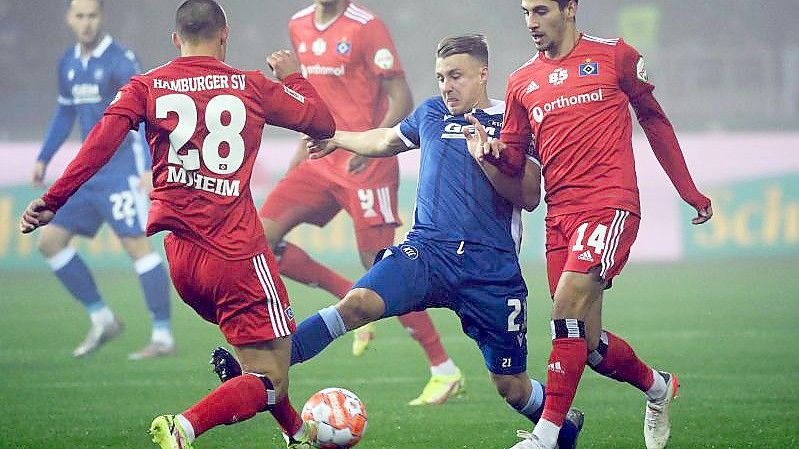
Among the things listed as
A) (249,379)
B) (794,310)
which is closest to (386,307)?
(249,379)

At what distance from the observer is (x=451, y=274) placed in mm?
6332

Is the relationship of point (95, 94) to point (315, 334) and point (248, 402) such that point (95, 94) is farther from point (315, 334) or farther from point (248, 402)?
point (248, 402)

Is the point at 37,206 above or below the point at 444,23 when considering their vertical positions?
below

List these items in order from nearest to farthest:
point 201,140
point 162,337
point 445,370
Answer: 1. point 201,140
2. point 445,370
3. point 162,337

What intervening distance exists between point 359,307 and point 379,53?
10.7 ft

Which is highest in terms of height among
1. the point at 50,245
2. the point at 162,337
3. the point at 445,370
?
the point at 50,245

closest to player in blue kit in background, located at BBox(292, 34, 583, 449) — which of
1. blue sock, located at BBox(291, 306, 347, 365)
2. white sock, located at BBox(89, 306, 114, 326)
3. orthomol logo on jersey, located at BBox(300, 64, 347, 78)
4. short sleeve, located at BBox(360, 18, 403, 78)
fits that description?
blue sock, located at BBox(291, 306, 347, 365)

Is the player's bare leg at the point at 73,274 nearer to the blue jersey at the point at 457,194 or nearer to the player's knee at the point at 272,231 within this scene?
the player's knee at the point at 272,231

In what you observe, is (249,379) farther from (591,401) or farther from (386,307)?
(591,401)

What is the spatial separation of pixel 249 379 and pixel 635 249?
11.5m

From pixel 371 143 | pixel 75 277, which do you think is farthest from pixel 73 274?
pixel 371 143

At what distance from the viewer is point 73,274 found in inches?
437

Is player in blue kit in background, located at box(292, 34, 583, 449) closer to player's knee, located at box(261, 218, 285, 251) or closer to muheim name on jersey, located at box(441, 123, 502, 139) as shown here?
muheim name on jersey, located at box(441, 123, 502, 139)

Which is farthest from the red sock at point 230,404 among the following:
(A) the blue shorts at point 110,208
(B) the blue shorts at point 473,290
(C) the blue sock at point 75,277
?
(C) the blue sock at point 75,277
